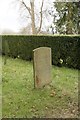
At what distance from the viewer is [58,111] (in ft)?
18.7

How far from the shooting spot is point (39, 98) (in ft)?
21.6

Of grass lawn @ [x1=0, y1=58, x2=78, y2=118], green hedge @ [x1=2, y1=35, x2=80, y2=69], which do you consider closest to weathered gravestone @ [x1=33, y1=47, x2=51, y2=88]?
grass lawn @ [x1=0, y1=58, x2=78, y2=118]

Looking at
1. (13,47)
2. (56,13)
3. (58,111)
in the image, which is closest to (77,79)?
(58,111)

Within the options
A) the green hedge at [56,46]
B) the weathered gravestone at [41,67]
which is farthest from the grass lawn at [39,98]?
the green hedge at [56,46]

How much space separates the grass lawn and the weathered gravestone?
0.64 feet

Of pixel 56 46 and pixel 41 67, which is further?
pixel 56 46

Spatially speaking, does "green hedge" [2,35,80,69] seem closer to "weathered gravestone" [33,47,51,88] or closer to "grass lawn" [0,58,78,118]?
"grass lawn" [0,58,78,118]

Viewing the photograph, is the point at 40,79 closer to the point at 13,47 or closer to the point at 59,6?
the point at 13,47

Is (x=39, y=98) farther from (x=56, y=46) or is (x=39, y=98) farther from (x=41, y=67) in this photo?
(x=56, y=46)

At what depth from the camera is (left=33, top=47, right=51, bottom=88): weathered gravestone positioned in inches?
292

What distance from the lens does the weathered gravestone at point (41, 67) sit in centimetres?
741

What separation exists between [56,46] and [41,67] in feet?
16.2

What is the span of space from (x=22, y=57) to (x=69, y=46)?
11.6 ft

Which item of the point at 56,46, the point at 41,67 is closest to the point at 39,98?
the point at 41,67
